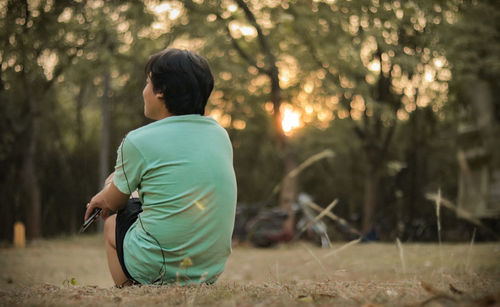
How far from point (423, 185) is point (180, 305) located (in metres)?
13.2

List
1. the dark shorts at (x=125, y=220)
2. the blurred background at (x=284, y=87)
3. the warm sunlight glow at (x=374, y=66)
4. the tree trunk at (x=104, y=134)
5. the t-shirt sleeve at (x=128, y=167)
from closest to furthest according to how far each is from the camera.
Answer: the t-shirt sleeve at (x=128, y=167)
the dark shorts at (x=125, y=220)
the blurred background at (x=284, y=87)
the warm sunlight glow at (x=374, y=66)
the tree trunk at (x=104, y=134)

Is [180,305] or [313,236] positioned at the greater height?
[180,305]

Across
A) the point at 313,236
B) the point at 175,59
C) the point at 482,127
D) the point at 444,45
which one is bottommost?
the point at 313,236

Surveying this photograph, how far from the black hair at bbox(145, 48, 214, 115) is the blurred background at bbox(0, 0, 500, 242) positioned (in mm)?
6113

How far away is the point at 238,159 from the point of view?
1923 cm

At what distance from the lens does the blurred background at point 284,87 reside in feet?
34.2

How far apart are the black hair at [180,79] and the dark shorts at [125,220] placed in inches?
21.5

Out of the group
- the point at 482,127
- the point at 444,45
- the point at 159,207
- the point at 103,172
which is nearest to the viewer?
the point at 159,207

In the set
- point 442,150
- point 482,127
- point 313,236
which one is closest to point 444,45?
point 482,127

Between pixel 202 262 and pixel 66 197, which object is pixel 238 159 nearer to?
pixel 66 197

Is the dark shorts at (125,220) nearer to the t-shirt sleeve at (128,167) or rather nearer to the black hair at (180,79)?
the t-shirt sleeve at (128,167)

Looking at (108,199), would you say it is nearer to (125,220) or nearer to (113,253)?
(125,220)

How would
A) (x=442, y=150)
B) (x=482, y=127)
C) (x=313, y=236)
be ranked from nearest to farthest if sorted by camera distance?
(x=313, y=236) < (x=482, y=127) < (x=442, y=150)

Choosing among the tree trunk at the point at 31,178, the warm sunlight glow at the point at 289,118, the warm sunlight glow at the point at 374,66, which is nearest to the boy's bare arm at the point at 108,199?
the tree trunk at the point at 31,178
